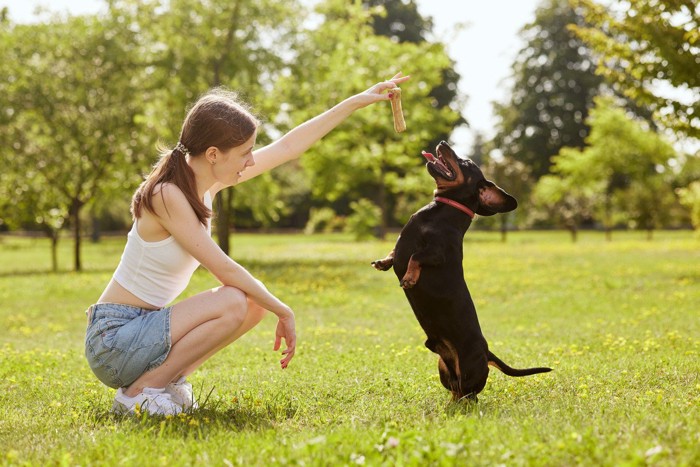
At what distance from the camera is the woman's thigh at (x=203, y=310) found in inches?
163

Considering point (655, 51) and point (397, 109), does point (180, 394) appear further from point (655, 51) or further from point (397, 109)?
point (655, 51)

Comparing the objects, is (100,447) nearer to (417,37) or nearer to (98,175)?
(98,175)

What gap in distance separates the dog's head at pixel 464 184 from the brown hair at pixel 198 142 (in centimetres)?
115

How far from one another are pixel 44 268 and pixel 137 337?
19.9 meters

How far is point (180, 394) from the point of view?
445cm

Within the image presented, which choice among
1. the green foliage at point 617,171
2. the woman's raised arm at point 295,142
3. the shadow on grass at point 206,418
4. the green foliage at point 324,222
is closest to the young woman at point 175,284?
the shadow on grass at point 206,418

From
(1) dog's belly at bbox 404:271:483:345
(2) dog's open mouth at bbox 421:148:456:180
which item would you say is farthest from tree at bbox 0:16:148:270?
(1) dog's belly at bbox 404:271:483:345

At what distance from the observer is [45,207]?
2006 cm

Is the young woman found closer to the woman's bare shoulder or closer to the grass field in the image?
the woman's bare shoulder

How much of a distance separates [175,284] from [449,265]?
171 centimetres

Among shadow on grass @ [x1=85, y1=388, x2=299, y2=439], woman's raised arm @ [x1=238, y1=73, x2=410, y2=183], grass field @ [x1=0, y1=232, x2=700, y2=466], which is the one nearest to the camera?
grass field @ [x1=0, y1=232, x2=700, y2=466]

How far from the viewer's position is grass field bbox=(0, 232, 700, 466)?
327 cm

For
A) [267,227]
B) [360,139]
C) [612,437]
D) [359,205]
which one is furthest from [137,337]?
[267,227]

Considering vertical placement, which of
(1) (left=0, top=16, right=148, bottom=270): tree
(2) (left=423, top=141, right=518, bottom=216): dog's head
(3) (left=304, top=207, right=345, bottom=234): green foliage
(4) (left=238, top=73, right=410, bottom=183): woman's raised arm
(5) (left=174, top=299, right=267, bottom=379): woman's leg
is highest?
(1) (left=0, top=16, right=148, bottom=270): tree
